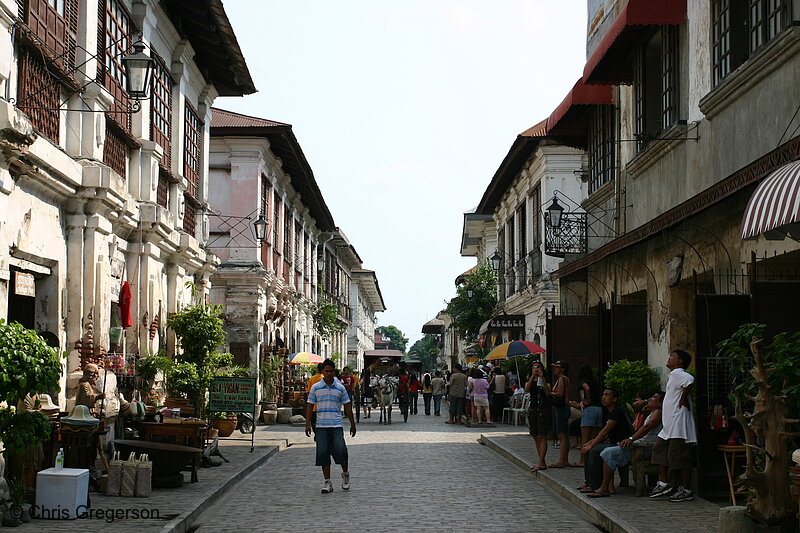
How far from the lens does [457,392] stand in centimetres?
3005

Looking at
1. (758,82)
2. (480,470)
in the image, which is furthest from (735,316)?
(480,470)

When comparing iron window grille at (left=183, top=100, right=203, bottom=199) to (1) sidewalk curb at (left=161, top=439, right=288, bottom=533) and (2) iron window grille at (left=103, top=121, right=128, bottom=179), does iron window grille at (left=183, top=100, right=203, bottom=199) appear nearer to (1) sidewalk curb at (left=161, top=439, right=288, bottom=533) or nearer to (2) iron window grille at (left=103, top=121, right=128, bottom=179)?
(2) iron window grille at (left=103, top=121, right=128, bottom=179)

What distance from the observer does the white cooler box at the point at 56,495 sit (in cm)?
1050

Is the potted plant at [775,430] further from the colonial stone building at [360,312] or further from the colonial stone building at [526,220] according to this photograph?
the colonial stone building at [360,312]

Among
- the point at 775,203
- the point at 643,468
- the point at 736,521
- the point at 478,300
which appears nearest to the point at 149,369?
the point at 643,468

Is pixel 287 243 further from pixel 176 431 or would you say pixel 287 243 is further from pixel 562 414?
pixel 176 431

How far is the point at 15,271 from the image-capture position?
13594 millimetres

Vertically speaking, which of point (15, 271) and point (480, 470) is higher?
point (15, 271)

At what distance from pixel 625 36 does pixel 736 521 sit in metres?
10.7

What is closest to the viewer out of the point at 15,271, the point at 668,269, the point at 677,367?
the point at 677,367

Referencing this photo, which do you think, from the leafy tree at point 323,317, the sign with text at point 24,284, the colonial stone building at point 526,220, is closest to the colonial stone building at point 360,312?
the leafy tree at point 323,317

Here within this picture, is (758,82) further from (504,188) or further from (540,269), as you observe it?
(504,188)

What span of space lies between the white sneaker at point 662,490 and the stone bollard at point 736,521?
10.7 feet

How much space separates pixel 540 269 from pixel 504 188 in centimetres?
767
